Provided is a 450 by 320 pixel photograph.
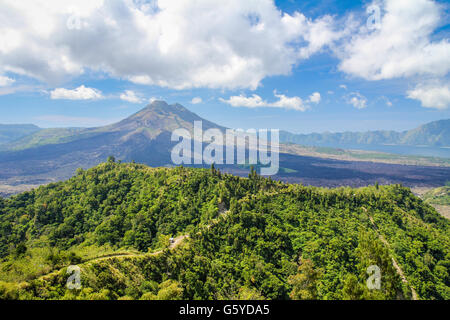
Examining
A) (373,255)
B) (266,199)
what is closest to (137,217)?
(266,199)

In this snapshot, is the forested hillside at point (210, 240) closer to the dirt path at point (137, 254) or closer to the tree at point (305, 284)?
the tree at point (305, 284)

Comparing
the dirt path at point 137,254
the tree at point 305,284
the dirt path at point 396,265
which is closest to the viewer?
the dirt path at point 137,254

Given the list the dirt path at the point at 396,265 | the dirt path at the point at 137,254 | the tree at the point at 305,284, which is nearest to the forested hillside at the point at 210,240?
the tree at the point at 305,284

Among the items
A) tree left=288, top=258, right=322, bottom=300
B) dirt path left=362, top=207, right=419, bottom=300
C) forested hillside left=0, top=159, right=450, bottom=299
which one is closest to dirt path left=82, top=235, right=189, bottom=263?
forested hillside left=0, top=159, right=450, bottom=299

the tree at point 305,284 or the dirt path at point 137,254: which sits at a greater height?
the dirt path at point 137,254

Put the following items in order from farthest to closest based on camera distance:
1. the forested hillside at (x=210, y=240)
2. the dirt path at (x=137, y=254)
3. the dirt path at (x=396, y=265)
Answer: the dirt path at (x=396, y=265) < the dirt path at (x=137, y=254) < the forested hillside at (x=210, y=240)

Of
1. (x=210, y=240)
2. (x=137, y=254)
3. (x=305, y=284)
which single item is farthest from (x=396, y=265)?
(x=137, y=254)
